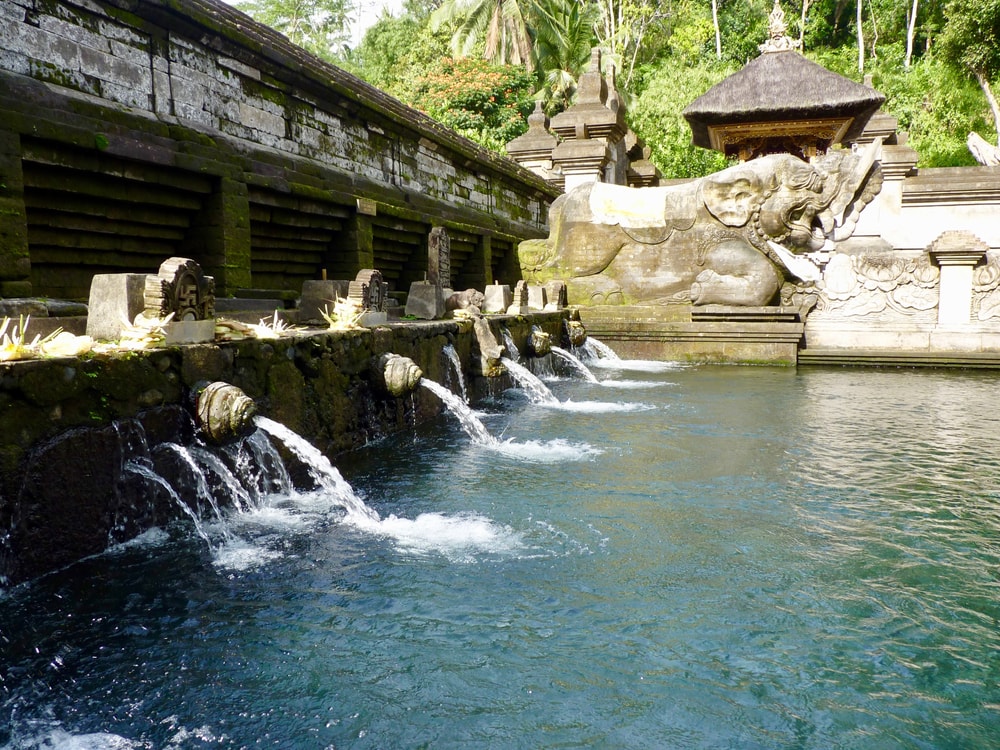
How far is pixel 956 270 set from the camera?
11.4 meters

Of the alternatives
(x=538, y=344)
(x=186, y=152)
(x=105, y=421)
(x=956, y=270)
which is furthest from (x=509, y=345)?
(x=956, y=270)

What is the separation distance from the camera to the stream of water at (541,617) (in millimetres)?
2254

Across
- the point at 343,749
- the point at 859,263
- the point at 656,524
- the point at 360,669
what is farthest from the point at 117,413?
the point at 859,263

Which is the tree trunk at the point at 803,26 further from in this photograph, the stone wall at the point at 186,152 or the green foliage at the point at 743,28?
the stone wall at the point at 186,152

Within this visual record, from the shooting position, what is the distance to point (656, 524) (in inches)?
156

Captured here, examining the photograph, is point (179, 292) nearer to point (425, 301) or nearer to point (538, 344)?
point (425, 301)

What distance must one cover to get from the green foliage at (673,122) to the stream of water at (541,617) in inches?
951

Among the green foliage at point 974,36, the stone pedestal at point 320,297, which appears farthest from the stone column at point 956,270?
the green foliage at point 974,36

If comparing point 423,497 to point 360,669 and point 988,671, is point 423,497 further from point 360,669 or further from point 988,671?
point 988,671

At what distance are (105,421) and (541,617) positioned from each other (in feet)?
6.67

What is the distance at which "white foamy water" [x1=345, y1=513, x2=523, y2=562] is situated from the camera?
3.58 m

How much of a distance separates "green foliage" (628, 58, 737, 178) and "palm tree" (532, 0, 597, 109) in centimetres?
280

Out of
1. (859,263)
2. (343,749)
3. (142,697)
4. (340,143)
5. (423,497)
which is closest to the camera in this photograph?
(343,749)

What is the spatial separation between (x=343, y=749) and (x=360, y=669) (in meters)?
0.41
